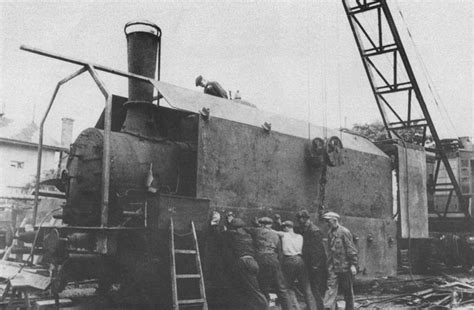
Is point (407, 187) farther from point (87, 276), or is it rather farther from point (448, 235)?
point (87, 276)

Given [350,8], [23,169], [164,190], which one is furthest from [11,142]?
[164,190]

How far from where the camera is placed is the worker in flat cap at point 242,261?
6586 mm

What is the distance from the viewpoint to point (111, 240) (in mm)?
6195

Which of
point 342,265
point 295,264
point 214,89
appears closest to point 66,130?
point 214,89

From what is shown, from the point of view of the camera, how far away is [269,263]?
6836mm

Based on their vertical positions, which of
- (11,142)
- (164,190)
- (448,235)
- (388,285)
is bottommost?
(388,285)

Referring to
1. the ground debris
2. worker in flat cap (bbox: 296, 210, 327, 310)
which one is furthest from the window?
worker in flat cap (bbox: 296, 210, 327, 310)

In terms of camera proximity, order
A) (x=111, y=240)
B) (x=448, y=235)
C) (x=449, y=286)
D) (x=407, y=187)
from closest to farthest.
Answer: (x=111, y=240) → (x=449, y=286) → (x=407, y=187) → (x=448, y=235)

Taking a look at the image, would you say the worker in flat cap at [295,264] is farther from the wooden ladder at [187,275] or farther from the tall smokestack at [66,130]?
the tall smokestack at [66,130]

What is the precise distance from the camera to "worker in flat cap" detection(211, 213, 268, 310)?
6586 mm

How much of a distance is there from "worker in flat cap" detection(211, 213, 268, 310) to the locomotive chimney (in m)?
1.71

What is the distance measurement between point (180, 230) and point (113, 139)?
4.82 ft

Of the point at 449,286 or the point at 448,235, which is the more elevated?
the point at 448,235

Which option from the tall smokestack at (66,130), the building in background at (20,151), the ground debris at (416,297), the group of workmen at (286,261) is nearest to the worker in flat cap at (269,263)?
the group of workmen at (286,261)
